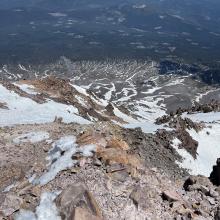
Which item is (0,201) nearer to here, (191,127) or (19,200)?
(19,200)

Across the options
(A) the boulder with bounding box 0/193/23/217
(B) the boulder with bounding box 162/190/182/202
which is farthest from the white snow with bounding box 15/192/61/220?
(B) the boulder with bounding box 162/190/182/202

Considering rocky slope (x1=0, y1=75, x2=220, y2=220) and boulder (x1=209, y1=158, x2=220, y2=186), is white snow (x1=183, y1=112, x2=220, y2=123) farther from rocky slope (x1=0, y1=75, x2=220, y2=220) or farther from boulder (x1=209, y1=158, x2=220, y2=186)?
boulder (x1=209, y1=158, x2=220, y2=186)

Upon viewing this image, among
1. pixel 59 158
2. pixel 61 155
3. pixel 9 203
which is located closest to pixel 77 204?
pixel 9 203

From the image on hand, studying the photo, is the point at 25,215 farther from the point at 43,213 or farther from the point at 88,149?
the point at 88,149

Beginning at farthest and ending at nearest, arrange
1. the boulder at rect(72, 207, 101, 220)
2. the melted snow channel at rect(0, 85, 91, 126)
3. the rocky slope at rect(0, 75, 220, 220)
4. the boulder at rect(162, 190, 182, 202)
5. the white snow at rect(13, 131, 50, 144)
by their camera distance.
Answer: the melted snow channel at rect(0, 85, 91, 126) < the white snow at rect(13, 131, 50, 144) < the boulder at rect(162, 190, 182, 202) < the rocky slope at rect(0, 75, 220, 220) < the boulder at rect(72, 207, 101, 220)

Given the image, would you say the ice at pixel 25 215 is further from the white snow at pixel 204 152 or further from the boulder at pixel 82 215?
the white snow at pixel 204 152

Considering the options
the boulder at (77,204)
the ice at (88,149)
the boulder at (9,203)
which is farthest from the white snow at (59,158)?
the boulder at (77,204)
